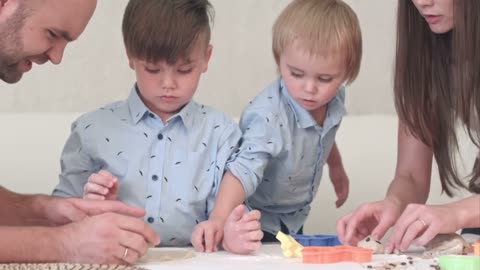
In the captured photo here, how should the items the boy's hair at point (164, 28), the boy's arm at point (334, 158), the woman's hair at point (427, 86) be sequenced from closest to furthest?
the boy's hair at point (164, 28), the woman's hair at point (427, 86), the boy's arm at point (334, 158)

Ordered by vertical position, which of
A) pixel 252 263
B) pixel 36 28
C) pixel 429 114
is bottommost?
pixel 252 263

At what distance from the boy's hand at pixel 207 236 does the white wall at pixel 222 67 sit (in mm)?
1067

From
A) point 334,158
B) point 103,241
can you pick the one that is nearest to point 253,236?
point 103,241

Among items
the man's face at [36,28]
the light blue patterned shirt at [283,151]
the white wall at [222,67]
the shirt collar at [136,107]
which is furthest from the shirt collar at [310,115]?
the white wall at [222,67]

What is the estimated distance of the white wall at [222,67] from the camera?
2.63 m

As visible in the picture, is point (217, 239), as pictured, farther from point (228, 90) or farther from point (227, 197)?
point (228, 90)

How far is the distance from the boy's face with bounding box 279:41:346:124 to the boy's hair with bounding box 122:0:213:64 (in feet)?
0.54

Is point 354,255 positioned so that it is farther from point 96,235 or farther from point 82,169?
point 82,169

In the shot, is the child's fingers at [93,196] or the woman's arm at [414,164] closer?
the child's fingers at [93,196]

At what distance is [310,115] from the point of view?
1.91m

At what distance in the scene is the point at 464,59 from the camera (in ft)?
5.56

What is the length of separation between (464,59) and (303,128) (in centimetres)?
36

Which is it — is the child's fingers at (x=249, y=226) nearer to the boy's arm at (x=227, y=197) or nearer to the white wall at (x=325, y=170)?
the boy's arm at (x=227, y=197)

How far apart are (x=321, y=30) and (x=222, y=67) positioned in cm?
86
